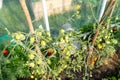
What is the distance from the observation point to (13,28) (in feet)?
7.40

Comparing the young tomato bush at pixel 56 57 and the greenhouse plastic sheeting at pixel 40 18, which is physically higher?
the greenhouse plastic sheeting at pixel 40 18

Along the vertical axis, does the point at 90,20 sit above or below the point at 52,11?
below

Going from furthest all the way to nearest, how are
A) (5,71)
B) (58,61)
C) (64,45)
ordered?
(58,61) → (5,71) → (64,45)

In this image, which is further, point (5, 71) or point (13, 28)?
point (13, 28)

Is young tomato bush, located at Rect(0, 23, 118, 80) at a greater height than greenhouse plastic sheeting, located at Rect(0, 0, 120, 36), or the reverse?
greenhouse plastic sheeting, located at Rect(0, 0, 120, 36)

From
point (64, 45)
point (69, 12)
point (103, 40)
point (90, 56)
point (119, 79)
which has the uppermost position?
point (69, 12)

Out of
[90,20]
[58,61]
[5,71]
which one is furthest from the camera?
[90,20]

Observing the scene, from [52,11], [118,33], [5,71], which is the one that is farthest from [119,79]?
[5,71]

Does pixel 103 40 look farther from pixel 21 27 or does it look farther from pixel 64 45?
pixel 21 27

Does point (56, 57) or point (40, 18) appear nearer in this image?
point (56, 57)

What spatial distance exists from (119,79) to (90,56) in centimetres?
41

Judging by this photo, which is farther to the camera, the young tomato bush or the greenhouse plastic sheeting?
the greenhouse plastic sheeting

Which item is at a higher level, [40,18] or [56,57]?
[40,18]

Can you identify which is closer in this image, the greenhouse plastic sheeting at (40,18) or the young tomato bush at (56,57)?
the young tomato bush at (56,57)
